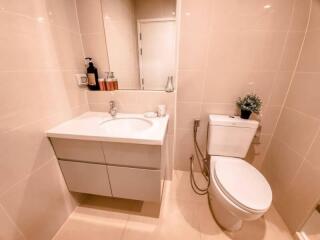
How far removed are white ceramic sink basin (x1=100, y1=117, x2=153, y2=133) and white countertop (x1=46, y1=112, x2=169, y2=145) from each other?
0.05 metres

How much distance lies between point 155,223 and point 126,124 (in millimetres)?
836

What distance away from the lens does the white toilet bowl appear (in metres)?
0.84

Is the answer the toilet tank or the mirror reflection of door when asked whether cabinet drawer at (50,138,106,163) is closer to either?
the mirror reflection of door

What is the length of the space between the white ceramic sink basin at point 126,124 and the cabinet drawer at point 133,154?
0.29 m

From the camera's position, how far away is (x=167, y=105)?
122 cm

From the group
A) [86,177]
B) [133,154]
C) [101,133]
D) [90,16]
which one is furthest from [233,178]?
[90,16]

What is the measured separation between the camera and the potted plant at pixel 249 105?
3.81ft

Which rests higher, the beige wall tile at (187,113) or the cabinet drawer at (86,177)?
the beige wall tile at (187,113)

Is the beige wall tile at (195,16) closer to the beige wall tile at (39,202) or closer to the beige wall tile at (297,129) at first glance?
the beige wall tile at (297,129)

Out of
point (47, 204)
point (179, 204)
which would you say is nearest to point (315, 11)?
point (179, 204)

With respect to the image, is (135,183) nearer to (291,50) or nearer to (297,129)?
(297,129)

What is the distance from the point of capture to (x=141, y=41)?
1171 mm

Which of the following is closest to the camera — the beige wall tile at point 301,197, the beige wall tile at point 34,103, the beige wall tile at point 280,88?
the beige wall tile at point 34,103

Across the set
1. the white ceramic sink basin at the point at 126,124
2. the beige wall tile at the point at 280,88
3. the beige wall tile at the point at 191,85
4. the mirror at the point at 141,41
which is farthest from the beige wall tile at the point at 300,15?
the white ceramic sink basin at the point at 126,124
